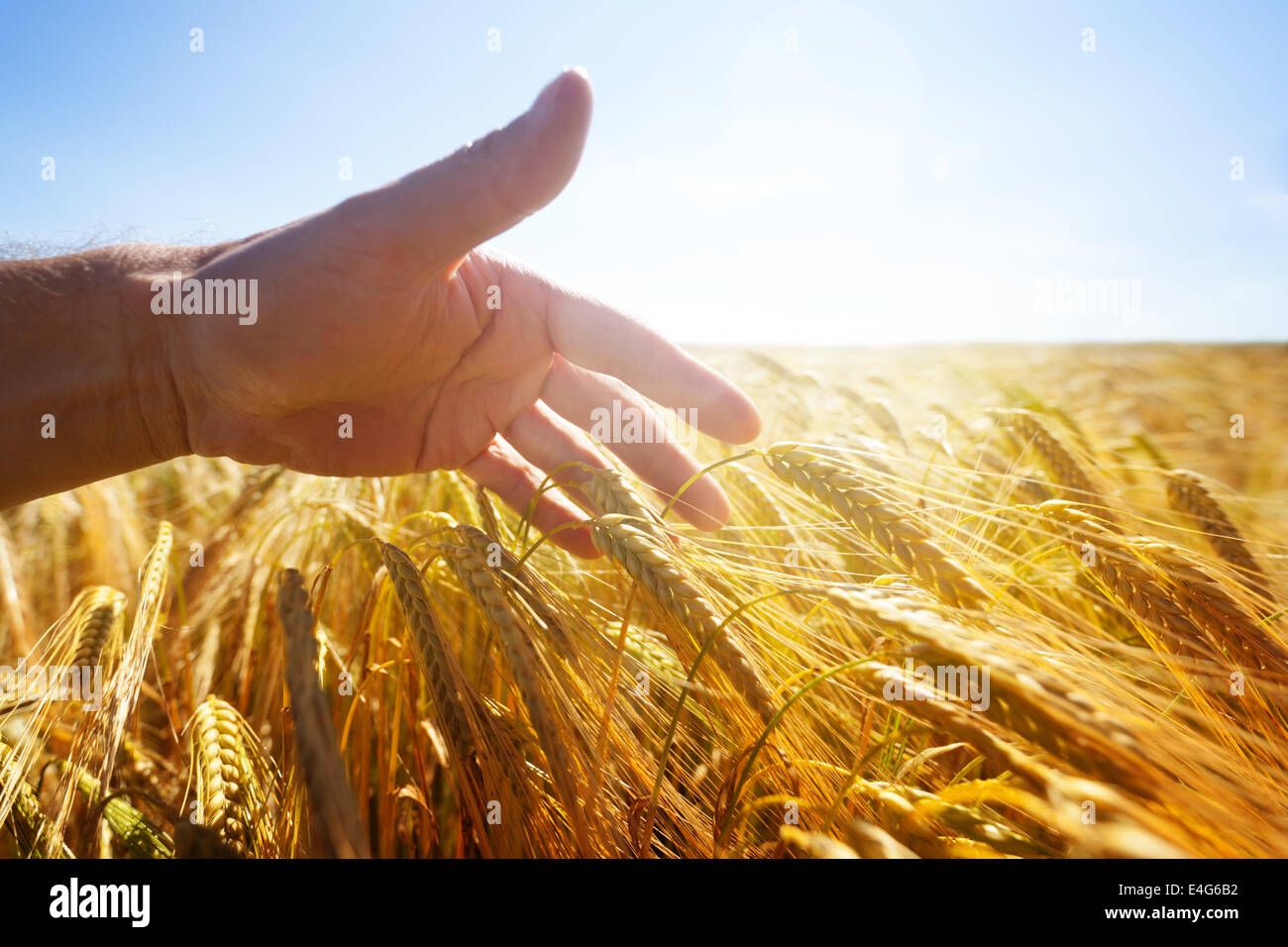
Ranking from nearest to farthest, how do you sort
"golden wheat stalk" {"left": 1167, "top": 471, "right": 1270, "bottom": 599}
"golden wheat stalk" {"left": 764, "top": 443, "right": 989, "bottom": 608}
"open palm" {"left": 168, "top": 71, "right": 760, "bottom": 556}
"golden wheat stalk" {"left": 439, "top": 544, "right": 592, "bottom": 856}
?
"golden wheat stalk" {"left": 439, "top": 544, "right": 592, "bottom": 856} < "golden wheat stalk" {"left": 764, "top": 443, "right": 989, "bottom": 608} < "open palm" {"left": 168, "top": 71, "right": 760, "bottom": 556} < "golden wheat stalk" {"left": 1167, "top": 471, "right": 1270, "bottom": 599}

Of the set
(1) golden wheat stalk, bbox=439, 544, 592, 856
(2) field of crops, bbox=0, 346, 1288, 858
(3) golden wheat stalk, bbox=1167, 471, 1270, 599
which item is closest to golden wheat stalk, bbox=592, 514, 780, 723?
(2) field of crops, bbox=0, 346, 1288, 858

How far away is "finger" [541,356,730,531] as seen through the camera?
1.73 meters

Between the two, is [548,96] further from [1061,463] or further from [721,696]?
[1061,463]

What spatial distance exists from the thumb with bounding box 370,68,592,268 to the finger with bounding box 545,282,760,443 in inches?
17.7

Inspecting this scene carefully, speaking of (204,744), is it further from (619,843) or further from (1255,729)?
(1255,729)

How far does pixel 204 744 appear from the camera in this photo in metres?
1.09

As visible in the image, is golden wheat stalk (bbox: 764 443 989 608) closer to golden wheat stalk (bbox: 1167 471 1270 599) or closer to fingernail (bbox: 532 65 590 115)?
fingernail (bbox: 532 65 590 115)

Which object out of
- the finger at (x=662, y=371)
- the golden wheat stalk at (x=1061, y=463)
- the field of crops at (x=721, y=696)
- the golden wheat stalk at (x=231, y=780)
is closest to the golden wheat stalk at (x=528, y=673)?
the field of crops at (x=721, y=696)

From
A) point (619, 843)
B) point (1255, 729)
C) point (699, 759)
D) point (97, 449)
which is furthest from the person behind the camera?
point (97, 449)

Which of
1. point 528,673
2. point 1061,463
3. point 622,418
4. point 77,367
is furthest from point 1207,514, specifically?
point 77,367

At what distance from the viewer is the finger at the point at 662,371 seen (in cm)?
150

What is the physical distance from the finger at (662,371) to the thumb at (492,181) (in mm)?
450
